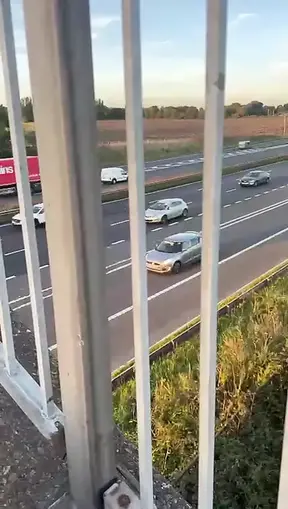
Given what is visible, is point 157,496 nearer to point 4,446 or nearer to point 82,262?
point 4,446

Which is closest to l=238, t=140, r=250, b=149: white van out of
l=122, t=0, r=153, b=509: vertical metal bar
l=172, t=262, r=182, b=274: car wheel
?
l=122, t=0, r=153, b=509: vertical metal bar

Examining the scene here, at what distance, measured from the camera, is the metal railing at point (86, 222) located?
448 millimetres

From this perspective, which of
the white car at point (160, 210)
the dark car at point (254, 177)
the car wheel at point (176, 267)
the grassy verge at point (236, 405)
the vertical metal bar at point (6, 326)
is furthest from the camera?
the car wheel at point (176, 267)

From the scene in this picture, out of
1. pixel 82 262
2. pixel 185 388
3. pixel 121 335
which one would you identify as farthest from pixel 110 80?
pixel 185 388

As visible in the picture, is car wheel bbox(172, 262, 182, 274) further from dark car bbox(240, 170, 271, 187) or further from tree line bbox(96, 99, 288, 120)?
tree line bbox(96, 99, 288, 120)

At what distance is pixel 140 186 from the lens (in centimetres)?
50

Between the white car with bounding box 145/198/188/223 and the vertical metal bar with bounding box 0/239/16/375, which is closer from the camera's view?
the white car with bounding box 145/198/188/223

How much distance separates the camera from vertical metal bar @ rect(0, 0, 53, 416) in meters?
0.58

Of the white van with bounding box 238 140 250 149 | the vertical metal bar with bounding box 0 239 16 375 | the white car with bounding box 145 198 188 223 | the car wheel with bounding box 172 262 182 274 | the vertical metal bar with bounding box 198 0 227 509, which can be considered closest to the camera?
the vertical metal bar with bounding box 198 0 227 509

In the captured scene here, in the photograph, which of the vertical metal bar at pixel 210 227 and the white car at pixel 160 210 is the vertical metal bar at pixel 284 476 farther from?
the white car at pixel 160 210

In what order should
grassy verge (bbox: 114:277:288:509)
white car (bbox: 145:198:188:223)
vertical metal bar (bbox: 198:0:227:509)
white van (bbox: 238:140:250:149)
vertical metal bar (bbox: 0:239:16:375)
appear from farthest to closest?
1. grassy verge (bbox: 114:277:288:509)
2. vertical metal bar (bbox: 0:239:16:375)
3. white car (bbox: 145:198:188:223)
4. white van (bbox: 238:140:250:149)
5. vertical metal bar (bbox: 198:0:227:509)

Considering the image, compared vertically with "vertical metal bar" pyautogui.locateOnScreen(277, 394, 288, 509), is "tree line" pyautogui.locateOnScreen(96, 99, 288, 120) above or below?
above

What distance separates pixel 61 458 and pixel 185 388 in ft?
9.90

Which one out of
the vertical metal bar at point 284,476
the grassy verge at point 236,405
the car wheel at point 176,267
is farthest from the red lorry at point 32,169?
the car wheel at point 176,267
